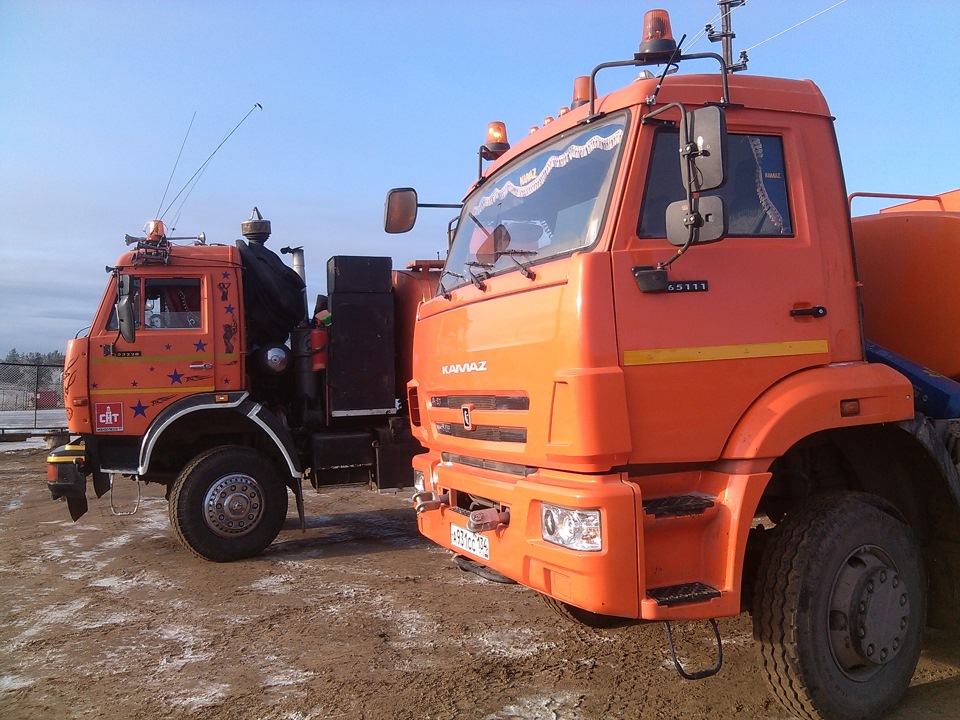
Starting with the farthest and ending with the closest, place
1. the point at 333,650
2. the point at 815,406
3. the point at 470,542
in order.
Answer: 1. the point at 333,650
2. the point at 470,542
3. the point at 815,406

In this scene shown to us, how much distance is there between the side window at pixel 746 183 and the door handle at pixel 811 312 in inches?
15.1

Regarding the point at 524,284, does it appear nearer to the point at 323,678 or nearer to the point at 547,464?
the point at 547,464

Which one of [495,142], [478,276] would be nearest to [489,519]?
[478,276]

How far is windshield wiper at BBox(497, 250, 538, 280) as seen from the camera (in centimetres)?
329

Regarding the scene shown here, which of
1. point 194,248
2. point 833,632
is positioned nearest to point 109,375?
point 194,248

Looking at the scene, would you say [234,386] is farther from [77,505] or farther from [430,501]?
[430,501]

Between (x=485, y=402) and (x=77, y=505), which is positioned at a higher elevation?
(x=485, y=402)

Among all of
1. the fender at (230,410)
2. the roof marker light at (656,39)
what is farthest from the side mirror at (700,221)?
the fender at (230,410)

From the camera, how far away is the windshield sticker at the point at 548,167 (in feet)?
10.8

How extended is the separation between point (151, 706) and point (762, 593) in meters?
3.12

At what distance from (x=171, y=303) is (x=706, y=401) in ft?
18.6

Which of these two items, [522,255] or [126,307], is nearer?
[522,255]

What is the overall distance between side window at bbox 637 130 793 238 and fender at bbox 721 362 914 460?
728 mm

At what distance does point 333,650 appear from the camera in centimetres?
429
